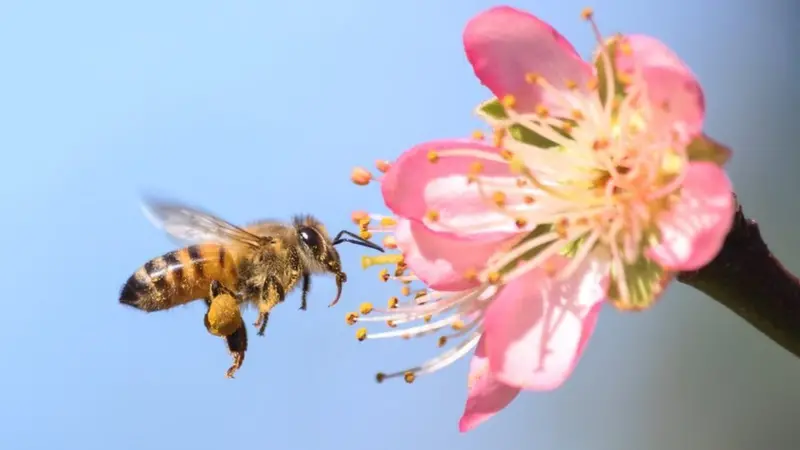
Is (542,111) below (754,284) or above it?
above

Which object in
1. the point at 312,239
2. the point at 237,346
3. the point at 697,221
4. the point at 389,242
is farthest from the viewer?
the point at 312,239

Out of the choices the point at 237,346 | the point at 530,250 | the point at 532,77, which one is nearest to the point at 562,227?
the point at 530,250

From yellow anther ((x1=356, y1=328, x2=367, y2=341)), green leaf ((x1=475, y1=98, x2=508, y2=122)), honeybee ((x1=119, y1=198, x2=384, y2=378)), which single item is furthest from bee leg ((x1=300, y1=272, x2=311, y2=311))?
green leaf ((x1=475, y1=98, x2=508, y2=122))

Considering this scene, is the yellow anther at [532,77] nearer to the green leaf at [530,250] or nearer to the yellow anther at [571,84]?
the yellow anther at [571,84]

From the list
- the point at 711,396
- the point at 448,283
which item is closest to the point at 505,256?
the point at 448,283

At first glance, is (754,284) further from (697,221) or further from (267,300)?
(267,300)

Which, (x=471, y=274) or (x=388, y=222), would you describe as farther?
(x=388, y=222)

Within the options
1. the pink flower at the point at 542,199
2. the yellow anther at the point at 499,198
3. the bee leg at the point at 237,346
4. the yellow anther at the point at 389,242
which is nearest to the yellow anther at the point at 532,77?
the pink flower at the point at 542,199
